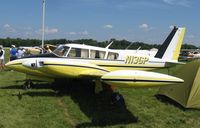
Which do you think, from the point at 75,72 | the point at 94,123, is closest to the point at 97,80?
the point at 75,72

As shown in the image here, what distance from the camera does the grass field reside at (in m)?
8.62

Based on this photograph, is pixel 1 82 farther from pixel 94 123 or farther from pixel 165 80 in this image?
pixel 165 80

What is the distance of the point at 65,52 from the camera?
13242 millimetres

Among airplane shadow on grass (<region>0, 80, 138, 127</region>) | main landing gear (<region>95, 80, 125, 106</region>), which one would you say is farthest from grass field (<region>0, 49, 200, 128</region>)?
main landing gear (<region>95, 80, 125, 106</region>)

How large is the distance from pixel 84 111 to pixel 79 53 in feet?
13.1

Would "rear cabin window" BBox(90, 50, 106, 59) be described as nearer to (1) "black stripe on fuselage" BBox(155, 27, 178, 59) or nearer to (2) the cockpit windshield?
(2) the cockpit windshield

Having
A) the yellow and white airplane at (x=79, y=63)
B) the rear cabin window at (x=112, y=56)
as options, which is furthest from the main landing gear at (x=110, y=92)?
the rear cabin window at (x=112, y=56)

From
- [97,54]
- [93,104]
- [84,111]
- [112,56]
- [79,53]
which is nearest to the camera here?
[84,111]

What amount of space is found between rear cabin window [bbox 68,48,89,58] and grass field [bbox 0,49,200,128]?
1543 millimetres

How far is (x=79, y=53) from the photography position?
44.3 feet

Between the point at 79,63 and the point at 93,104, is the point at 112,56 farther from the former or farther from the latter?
the point at 93,104

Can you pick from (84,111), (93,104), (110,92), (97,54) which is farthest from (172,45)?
(84,111)

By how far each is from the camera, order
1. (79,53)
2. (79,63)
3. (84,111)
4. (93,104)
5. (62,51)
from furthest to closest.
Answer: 1. (79,53)
2. (62,51)
3. (79,63)
4. (93,104)
5. (84,111)

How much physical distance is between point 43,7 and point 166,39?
19158 millimetres
